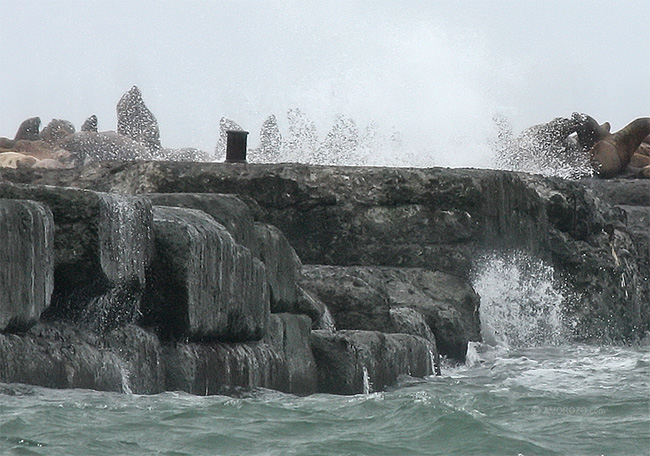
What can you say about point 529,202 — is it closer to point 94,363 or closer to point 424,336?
point 424,336

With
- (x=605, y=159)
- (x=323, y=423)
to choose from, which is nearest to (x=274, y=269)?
(x=323, y=423)

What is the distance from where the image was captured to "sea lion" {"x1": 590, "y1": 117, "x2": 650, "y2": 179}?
30.1m

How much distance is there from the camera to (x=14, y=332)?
25.2 ft

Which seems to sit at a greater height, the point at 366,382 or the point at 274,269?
the point at 274,269

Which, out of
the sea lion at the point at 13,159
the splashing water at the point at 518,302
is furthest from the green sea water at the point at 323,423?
the sea lion at the point at 13,159

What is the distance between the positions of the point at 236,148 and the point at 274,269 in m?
5.16

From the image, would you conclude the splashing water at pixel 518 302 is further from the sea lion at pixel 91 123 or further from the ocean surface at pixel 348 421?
Answer: the sea lion at pixel 91 123

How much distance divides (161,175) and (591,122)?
18.1 m

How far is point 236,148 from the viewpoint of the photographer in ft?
51.4

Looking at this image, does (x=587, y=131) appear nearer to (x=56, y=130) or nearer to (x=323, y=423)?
(x=56, y=130)

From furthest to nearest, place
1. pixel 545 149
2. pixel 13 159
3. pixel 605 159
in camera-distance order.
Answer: pixel 13 159, pixel 605 159, pixel 545 149

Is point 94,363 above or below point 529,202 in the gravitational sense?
below

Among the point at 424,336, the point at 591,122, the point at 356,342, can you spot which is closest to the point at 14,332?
the point at 356,342

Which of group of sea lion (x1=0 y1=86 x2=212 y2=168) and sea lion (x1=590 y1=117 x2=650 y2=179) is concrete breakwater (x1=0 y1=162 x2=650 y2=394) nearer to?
sea lion (x1=590 y1=117 x2=650 y2=179)
